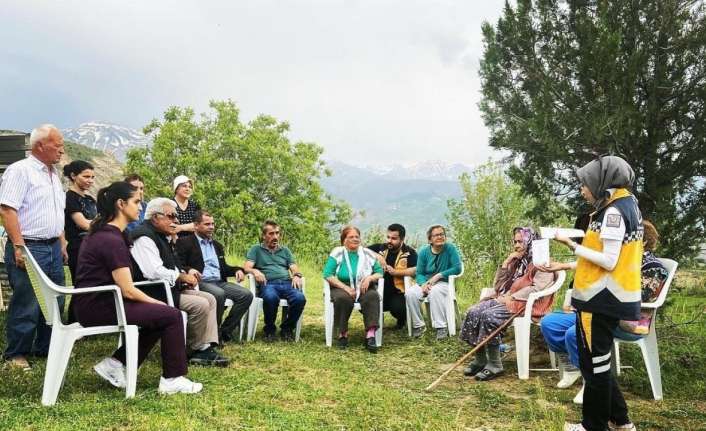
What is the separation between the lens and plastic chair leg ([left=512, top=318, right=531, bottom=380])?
178 inches

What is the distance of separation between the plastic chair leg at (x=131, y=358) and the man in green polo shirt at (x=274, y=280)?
7.45ft

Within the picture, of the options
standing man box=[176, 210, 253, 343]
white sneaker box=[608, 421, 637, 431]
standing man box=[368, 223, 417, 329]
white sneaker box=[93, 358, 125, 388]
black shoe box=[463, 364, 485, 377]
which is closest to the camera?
white sneaker box=[608, 421, 637, 431]

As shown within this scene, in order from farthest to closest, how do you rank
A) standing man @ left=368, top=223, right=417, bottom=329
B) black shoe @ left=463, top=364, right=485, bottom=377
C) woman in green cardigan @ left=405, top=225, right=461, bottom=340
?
standing man @ left=368, top=223, right=417, bottom=329
woman in green cardigan @ left=405, top=225, right=461, bottom=340
black shoe @ left=463, top=364, right=485, bottom=377

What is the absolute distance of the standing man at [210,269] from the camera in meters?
5.30

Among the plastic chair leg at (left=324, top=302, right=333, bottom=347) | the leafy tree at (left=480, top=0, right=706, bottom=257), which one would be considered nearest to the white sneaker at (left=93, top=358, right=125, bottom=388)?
the plastic chair leg at (left=324, top=302, right=333, bottom=347)

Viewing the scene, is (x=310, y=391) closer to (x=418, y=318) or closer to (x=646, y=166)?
(x=418, y=318)

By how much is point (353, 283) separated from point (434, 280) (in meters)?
0.87

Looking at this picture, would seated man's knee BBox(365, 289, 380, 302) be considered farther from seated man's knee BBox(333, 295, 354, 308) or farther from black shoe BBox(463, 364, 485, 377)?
black shoe BBox(463, 364, 485, 377)

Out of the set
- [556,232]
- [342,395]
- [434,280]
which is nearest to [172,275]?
[342,395]

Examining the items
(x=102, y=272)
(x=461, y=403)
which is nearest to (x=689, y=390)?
(x=461, y=403)

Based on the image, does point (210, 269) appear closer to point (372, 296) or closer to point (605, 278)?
point (372, 296)

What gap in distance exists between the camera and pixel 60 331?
3492 millimetres

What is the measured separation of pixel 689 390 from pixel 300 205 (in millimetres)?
19478

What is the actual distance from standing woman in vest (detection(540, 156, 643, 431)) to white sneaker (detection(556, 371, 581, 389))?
1238 millimetres
